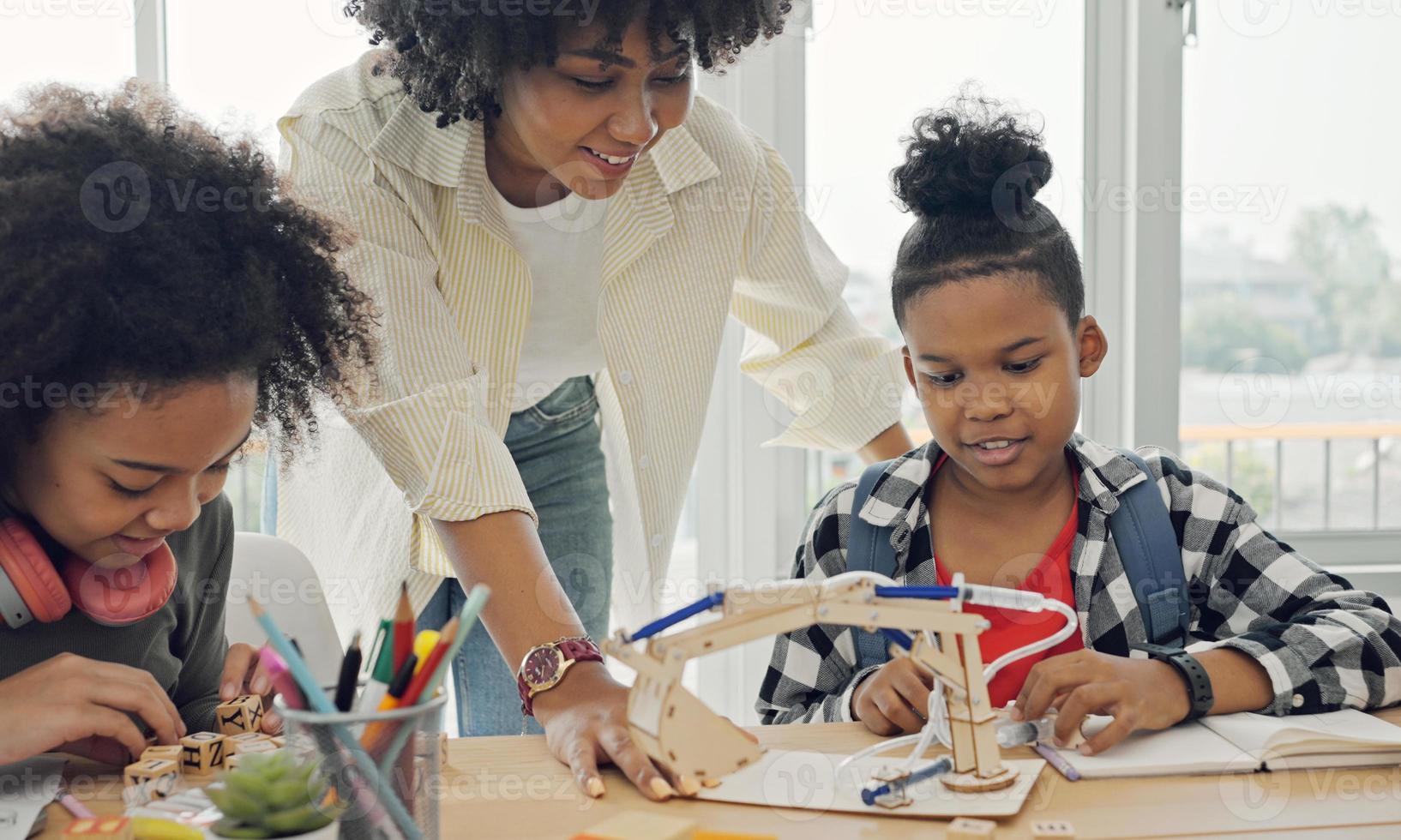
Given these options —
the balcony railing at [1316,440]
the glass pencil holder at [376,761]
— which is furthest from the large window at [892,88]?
the glass pencil holder at [376,761]

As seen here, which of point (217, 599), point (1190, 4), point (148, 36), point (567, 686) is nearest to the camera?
point (567, 686)

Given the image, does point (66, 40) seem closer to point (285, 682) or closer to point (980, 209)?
point (980, 209)

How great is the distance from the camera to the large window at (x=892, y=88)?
2.37 m

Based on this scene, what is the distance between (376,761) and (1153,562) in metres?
0.85

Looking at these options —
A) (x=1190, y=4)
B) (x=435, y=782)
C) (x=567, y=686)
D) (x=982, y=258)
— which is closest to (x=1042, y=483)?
(x=982, y=258)

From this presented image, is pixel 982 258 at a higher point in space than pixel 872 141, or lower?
lower

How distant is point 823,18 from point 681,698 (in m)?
1.85

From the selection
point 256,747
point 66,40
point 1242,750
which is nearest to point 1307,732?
point 1242,750

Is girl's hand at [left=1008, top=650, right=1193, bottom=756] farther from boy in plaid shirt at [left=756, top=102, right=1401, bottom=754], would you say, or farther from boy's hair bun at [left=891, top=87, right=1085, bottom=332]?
boy's hair bun at [left=891, top=87, right=1085, bottom=332]

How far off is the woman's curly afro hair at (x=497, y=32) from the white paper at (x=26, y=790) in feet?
2.41

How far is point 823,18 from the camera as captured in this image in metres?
2.36

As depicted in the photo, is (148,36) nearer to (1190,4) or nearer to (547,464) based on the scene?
(547,464)

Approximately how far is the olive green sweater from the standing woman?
0.19 m

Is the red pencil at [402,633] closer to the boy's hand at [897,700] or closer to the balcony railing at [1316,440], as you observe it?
the boy's hand at [897,700]
